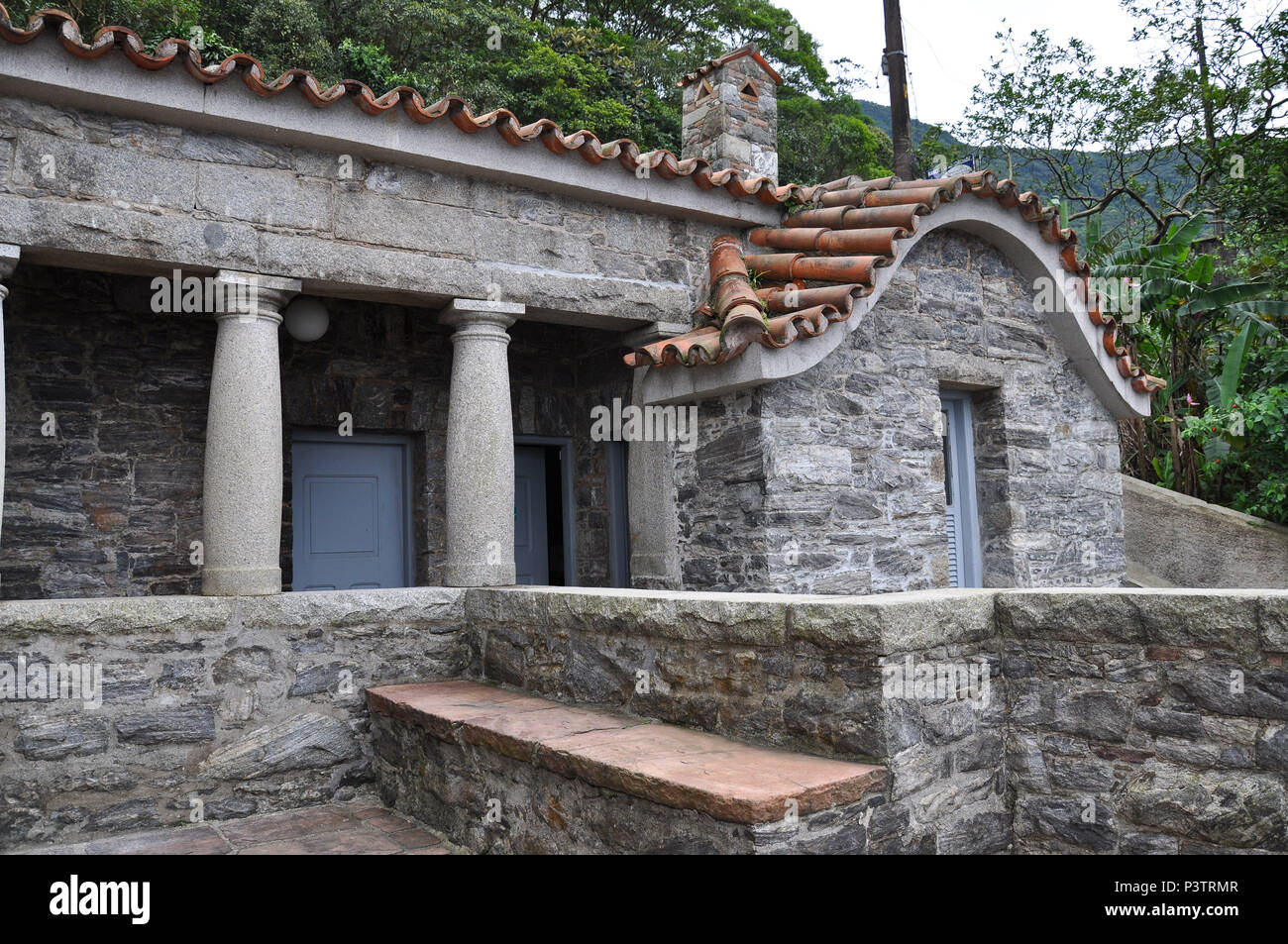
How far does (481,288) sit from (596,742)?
308 cm

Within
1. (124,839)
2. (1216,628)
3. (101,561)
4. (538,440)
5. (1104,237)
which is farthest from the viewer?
(1104,237)

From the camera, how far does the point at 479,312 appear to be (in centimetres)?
572

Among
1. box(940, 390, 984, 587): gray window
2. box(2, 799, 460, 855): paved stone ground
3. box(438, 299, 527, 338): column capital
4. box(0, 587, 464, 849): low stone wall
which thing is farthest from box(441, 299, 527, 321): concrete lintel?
box(940, 390, 984, 587): gray window

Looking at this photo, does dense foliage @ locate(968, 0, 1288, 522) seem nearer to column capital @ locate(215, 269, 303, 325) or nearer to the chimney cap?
the chimney cap

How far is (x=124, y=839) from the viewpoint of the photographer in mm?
4375

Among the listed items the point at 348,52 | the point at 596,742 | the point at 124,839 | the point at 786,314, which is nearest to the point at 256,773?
the point at 124,839

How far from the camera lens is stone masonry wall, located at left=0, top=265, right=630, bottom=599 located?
241 inches

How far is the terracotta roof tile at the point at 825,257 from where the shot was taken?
575cm

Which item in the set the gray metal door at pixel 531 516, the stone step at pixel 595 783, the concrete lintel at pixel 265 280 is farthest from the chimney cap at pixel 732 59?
the stone step at pixel 595 783

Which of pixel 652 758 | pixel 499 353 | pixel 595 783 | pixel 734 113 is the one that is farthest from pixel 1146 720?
pixel 734 113

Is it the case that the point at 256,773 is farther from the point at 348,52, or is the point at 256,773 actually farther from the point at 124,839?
the point at 348,52

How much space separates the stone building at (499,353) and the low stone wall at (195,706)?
A: 1.22ft

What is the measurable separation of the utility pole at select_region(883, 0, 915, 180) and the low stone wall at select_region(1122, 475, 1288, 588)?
6926mm

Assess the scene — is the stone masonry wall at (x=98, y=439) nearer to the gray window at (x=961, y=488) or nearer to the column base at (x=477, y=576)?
the column base at (x=477, y=576)
